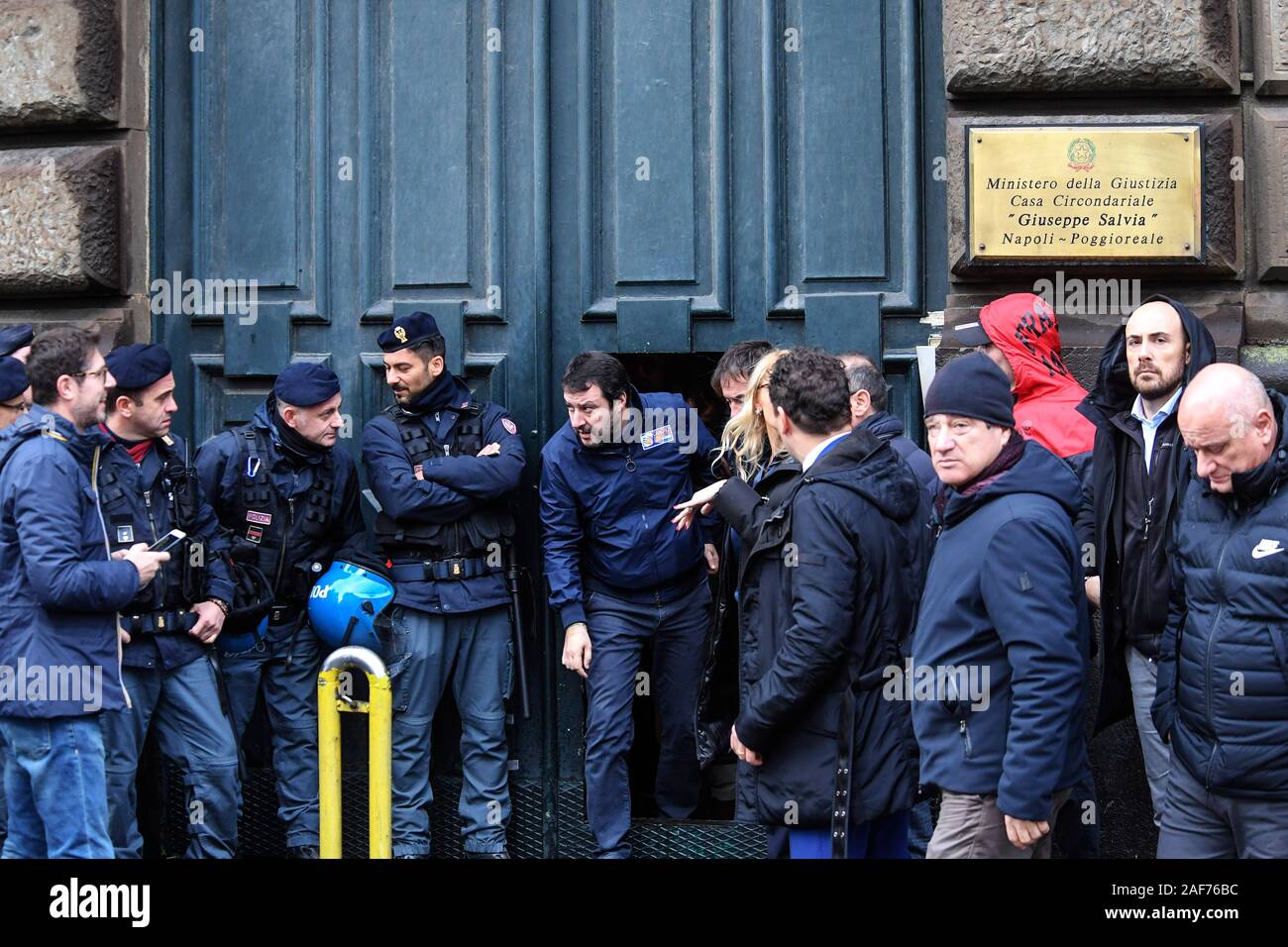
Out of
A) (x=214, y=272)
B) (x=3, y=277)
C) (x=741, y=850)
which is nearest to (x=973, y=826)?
(x=741, y=850)

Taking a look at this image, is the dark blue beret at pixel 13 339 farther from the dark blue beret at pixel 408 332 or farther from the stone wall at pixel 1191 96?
the stone wall at pixel 1191 96

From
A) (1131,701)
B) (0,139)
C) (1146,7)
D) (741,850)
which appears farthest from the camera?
(0,139)

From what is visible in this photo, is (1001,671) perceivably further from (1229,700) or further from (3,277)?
(3,277)

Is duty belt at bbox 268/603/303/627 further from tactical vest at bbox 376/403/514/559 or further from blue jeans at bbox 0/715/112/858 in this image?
blue jeans at bbox 0/715/112/858

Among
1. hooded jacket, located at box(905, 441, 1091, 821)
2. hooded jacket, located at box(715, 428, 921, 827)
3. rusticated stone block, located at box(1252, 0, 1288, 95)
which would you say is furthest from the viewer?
rusticated stone block, located at box(1252, 0, 1288, 95)

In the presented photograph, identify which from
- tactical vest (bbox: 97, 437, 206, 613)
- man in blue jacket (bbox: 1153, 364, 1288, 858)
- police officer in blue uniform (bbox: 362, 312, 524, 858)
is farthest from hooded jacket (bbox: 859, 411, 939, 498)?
tactical vest (bbox: 97, 437, 206, 613)

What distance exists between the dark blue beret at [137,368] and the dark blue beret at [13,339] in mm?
559

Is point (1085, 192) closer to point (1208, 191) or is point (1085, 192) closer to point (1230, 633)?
point (1208, 191)

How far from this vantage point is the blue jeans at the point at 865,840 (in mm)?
4363

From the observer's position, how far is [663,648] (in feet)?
20.4

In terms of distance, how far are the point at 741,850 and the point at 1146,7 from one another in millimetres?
3418

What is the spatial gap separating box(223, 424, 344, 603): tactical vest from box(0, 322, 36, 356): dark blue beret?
2.82 feet

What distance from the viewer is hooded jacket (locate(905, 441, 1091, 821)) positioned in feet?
12.8

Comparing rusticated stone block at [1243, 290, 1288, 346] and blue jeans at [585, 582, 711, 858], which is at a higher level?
rusticated stone block at [1243, 290, 1288, 346]
